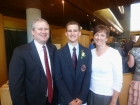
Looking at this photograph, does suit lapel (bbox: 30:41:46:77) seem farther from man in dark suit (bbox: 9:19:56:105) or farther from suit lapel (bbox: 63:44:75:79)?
suit lapel (bbox: 63:44:75:79)

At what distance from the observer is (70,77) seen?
152 centimetres

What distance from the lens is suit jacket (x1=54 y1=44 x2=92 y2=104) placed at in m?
1.51

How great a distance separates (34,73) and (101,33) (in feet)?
3.05

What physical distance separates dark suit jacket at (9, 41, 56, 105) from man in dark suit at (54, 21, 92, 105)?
209mm

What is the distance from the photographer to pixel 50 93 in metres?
1.55

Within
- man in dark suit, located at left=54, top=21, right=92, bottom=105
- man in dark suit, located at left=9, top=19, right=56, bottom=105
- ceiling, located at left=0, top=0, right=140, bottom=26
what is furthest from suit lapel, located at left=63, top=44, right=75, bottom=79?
ceiling, located at left=0, top=0, right=140, bottom=26

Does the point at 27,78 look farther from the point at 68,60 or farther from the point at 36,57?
the point at 68,60

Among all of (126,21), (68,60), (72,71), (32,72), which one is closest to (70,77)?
(72,71)

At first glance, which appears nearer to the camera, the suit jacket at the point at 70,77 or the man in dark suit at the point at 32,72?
the man in dark suit at the point at 32,72

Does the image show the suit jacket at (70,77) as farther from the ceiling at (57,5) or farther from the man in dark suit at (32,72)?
the ceiling at (57,5)

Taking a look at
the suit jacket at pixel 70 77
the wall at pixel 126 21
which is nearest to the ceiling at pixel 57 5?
the suit jacket at pixel 70 77

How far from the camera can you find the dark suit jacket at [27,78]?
135 cm

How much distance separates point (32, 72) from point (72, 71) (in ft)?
1.52

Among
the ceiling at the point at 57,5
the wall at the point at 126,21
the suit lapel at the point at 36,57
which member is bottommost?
the suit lapel at the point at 36,57
